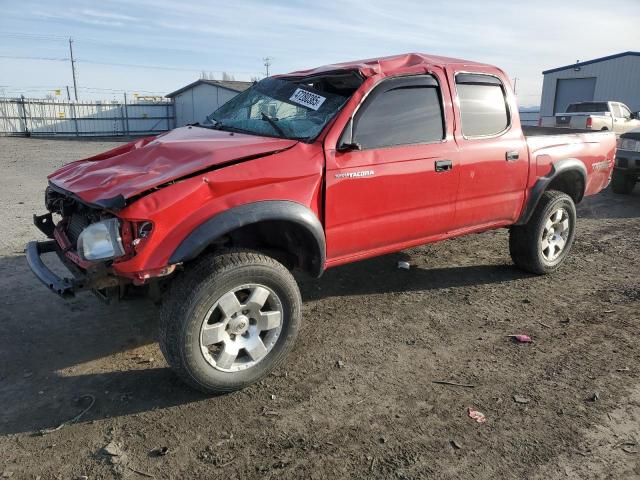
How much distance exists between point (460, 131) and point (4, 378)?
151 inches

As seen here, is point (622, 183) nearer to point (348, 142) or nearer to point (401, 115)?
point (401, 115)

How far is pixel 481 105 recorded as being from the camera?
4.50 m

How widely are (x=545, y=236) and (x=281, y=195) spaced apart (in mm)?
3265

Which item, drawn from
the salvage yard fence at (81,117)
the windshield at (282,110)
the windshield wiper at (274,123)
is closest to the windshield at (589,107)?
the windshield at (282,110)

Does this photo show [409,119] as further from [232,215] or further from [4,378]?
[4,378]

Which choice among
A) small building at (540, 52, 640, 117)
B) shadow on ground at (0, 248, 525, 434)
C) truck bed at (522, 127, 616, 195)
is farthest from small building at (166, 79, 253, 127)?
shadow on ground at (0, 248, 525, 434)

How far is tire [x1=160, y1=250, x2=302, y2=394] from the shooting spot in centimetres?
293

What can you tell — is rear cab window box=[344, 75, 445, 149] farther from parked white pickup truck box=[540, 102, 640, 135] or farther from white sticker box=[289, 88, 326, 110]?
parked white pickup truck box=[540, 102, 640, 135]

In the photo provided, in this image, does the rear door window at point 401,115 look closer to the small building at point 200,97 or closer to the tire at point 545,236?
the tire at point 545,236

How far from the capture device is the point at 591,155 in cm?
540

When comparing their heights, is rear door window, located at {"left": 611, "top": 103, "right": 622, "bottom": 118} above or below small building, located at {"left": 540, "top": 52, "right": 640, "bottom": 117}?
below

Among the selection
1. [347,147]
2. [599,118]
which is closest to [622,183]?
[347,147]

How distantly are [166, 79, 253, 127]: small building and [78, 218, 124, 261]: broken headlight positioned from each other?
3159cm

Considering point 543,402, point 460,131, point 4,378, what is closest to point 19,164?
point 4,378
